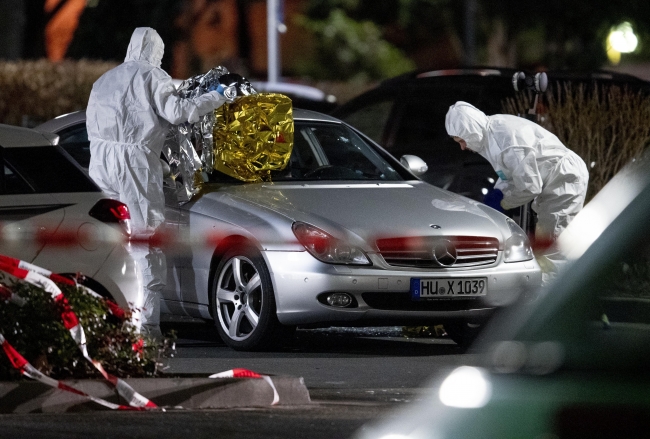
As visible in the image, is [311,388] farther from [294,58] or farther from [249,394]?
[294,58]

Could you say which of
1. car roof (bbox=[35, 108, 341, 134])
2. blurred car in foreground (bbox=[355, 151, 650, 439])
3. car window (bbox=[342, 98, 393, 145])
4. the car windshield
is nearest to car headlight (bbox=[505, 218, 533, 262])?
the car windshield

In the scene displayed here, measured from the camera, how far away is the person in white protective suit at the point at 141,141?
9094mm

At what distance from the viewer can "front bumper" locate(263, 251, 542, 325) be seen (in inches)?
350

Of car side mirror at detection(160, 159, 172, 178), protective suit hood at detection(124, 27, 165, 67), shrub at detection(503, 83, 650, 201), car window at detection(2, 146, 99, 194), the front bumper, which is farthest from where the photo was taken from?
shrub at detection(503, 83, 650, 201)

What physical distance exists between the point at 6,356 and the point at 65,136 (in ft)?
12.8

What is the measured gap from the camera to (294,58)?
157 ft

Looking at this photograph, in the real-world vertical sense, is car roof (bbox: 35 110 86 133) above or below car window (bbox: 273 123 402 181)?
above

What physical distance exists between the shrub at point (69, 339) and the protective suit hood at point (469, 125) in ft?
12.5

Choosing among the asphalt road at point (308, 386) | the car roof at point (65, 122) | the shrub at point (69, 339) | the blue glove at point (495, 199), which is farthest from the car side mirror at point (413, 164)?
the shrub at point (69, 339)

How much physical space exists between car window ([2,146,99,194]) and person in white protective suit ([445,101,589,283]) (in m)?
3.10

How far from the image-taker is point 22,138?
8250mm

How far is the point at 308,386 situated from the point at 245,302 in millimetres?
1386

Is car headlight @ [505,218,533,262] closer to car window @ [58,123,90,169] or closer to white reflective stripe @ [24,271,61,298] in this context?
car window @ [58,123,90,169]

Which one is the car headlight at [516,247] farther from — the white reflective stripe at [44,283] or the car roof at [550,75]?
the car roof at [550,75]
